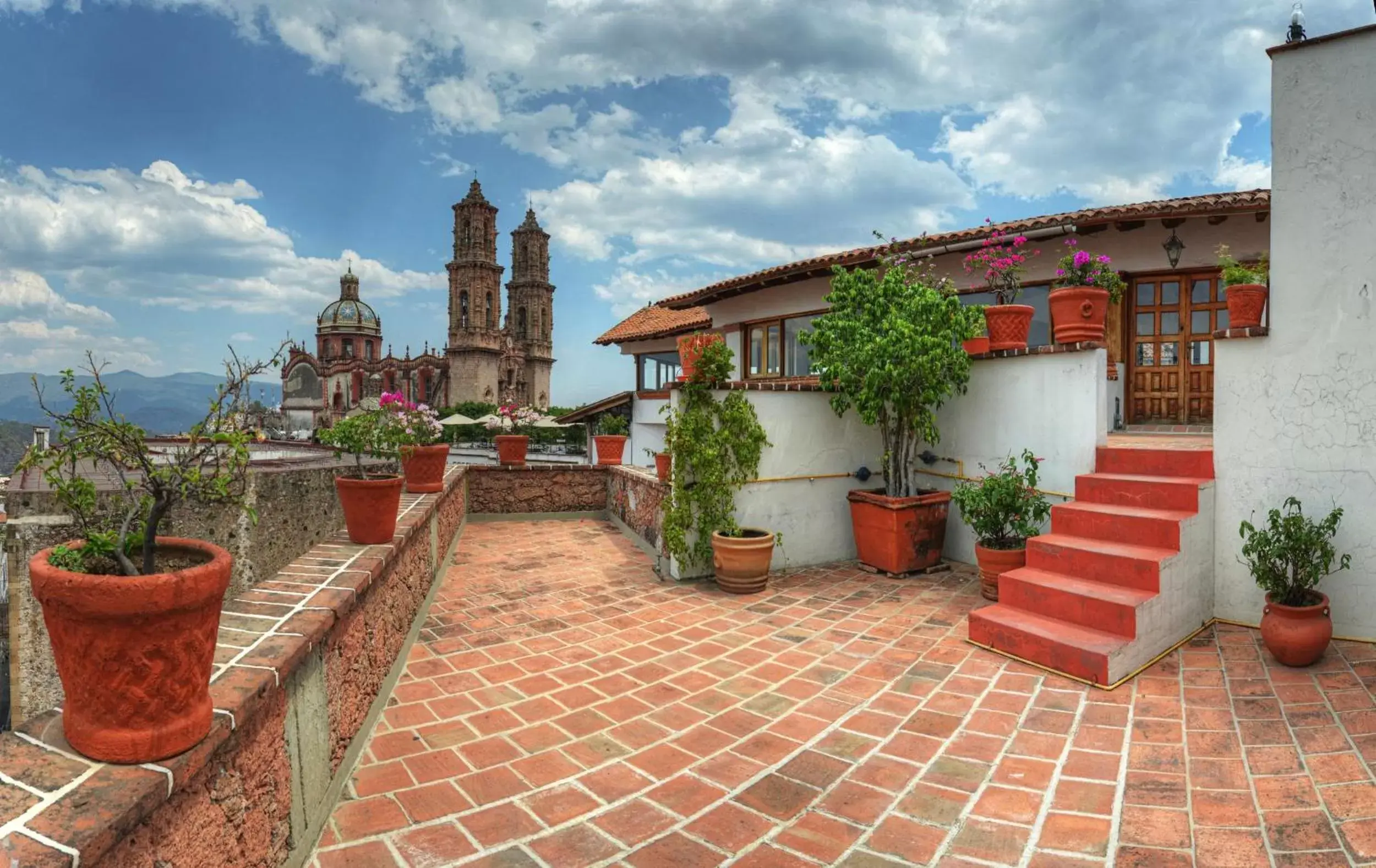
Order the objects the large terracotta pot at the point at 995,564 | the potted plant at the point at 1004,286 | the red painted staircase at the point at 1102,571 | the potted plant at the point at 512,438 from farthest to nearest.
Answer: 1. the potted plant at the point at 512,438
2. the potted plant at the point at 1004,286
3. the large terracotta pot at the point at 995,564
4. the red painted staircase at the point at 1102,571

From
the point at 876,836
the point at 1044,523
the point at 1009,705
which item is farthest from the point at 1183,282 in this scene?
the point at 876,836

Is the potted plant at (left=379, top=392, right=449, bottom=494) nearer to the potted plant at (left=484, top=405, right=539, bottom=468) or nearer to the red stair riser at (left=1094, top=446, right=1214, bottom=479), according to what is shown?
the potted plant at (left=484, top=405, right=539, bottom=468)

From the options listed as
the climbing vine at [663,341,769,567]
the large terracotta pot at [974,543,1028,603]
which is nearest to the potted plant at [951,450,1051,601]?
the large terracotta pot at [974,543,1028,603]

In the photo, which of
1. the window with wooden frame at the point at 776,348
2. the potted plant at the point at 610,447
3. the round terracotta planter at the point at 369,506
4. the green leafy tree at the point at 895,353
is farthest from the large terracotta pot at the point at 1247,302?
the potted plant at the point at 610,447

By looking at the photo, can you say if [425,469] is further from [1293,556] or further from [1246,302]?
[1246,302]

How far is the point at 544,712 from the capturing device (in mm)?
3646

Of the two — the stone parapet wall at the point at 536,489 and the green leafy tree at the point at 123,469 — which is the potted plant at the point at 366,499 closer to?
the green leafy tree at the point at 123,469

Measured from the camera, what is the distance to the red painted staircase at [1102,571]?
412 cm

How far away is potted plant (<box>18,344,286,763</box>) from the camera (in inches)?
62.9

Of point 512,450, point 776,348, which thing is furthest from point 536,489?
point 776,348

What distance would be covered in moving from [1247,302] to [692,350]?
4.52 meters

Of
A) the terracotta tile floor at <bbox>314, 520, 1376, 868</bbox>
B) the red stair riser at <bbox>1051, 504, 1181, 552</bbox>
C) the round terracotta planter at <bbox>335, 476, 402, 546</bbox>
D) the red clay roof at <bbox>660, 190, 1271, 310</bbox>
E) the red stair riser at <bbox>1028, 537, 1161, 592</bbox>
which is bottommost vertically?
the terracotta tile floor at <bbox>314, 520, 1376, 868</bbox>

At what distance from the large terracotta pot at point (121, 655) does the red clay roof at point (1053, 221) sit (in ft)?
25.6

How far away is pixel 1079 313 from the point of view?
6.06 m
